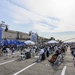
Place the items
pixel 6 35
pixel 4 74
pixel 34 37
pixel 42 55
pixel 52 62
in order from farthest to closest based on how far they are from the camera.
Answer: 1. pixel 6 35
2. pixel 34 37
3. pixel 42 55
4. pixel 52 62
5. pixel 4 74

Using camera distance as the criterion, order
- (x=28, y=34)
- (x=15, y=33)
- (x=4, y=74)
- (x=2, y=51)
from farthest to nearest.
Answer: (x=28, y=34) → (x=15, y=33) → (x=2, y=51) → (x=4, y=74)

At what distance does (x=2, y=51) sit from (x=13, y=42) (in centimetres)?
915

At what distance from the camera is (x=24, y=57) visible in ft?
70.9

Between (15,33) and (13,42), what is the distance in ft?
109

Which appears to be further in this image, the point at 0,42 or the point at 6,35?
the point at 6,35

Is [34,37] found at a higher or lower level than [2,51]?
higher

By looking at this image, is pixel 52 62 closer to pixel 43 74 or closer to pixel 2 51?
pixel 43 74

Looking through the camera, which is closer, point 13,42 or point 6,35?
point 13,42

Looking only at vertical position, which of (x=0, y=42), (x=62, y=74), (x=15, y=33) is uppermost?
(x=15, y=33)

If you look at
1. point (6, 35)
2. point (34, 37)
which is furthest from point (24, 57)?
point (6, 35)

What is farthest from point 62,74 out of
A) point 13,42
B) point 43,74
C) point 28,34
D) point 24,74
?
point 28,34

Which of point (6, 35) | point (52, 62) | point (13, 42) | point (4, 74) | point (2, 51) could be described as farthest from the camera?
point (6, 35)

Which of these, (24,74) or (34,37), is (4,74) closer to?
(24,74)

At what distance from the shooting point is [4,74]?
36.3 feet
